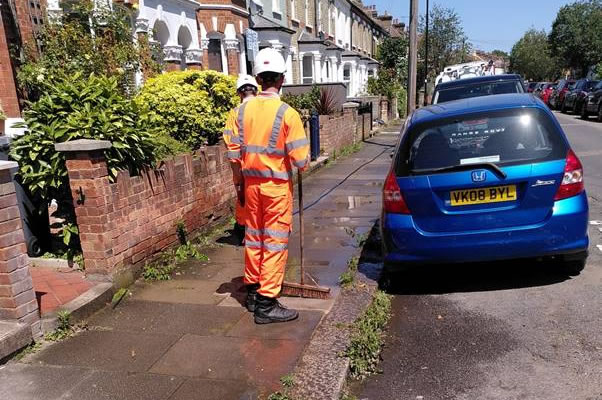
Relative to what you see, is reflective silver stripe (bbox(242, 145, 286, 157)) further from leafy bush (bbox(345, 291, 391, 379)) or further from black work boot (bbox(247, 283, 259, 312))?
leafy bush (bbox(345, 291, 391, 379))

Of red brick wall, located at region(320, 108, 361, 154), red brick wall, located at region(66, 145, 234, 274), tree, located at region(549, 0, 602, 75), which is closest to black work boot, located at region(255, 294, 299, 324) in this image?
red brick wall, located at region(66, 145, 234, 274)

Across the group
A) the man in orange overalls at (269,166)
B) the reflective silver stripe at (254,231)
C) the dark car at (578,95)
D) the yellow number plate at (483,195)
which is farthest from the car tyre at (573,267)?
the dark car at (578,95)

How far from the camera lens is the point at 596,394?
2896mm

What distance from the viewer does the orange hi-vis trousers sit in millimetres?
3871

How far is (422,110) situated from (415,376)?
271 centimetres

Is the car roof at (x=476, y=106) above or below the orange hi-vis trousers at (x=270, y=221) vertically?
above

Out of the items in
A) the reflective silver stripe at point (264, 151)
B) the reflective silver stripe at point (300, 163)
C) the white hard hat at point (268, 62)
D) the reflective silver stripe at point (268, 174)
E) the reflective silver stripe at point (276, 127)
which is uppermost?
the white hard hat at point (268, 62)

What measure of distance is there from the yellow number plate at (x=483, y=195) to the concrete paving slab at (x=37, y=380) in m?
2.96

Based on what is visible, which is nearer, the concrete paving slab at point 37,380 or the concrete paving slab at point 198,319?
the concrete paving slab at point 37,380

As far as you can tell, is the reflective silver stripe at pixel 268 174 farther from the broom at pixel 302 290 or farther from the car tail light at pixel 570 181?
the car tail light at pixel 570 181

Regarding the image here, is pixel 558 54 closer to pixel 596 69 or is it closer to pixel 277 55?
pixel 596 69

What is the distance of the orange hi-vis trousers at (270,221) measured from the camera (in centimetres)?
387

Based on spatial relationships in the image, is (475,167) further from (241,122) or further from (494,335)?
(241,122)

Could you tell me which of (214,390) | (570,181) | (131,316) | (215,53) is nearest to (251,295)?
(131,316)
